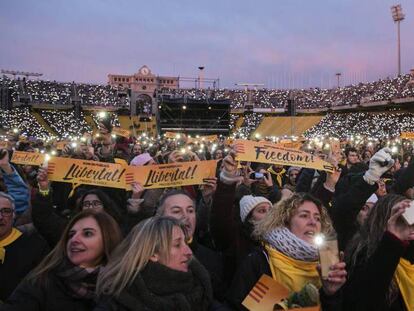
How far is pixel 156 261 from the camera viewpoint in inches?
101

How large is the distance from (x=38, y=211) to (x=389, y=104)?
39.8 meters

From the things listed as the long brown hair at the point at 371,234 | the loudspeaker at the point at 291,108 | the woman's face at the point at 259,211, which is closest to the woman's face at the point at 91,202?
the woman's face at the point at 259,211

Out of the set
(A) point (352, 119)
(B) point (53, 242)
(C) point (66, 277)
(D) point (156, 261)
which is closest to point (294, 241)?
(D) point (156, 261)

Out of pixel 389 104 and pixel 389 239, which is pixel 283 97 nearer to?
pixel 389 104

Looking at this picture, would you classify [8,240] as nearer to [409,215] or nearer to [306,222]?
[306,222]

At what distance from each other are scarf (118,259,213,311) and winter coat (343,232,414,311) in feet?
2.60

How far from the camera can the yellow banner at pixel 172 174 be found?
5.34 meters

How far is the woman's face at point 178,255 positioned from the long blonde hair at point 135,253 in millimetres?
22

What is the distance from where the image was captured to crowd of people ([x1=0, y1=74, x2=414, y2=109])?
4262 centimetres

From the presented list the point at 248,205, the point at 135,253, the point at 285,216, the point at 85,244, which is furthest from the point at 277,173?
the point at 135,253

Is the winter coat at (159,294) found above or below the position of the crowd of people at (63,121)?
below

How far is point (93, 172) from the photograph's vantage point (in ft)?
18.7

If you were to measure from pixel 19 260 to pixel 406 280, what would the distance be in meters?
2.77

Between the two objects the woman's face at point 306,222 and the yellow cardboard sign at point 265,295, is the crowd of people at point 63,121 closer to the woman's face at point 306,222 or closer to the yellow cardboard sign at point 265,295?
the woman's face at point 306,222
